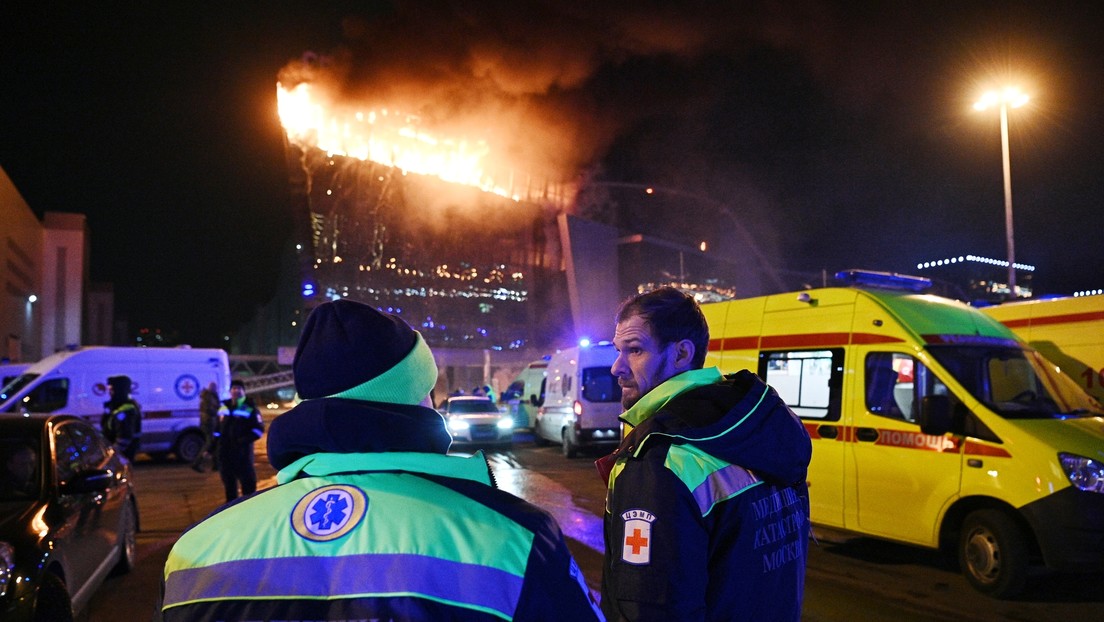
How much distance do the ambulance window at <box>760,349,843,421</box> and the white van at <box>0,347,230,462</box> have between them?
43.5ft

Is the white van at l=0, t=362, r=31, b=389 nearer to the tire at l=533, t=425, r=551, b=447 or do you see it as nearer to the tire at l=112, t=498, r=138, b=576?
the tire at l=533, t=425, r=551, b=447

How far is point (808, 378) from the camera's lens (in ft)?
23.8

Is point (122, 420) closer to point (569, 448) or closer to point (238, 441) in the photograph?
point (238, 441)

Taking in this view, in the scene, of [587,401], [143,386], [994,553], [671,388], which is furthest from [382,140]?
[671,388]

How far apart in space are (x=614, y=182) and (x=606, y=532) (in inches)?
1823

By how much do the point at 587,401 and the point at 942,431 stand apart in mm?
9817

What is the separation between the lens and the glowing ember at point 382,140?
111 feet

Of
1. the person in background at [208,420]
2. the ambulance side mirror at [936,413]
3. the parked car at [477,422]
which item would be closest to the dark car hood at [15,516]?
the ambulance side mirror at [936,413]

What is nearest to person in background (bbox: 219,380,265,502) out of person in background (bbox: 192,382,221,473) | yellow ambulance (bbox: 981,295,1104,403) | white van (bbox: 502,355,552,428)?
person in background (bbox: 192,382,221,473)

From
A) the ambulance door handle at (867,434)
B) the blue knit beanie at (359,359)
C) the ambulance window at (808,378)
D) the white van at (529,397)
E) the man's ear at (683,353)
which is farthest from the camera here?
the white van at (529,397)

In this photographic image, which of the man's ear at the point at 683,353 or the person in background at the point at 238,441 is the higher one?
the man's ear at the point at 683,353

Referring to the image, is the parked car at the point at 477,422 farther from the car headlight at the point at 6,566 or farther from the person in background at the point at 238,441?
the car headlight at the point at 6,566

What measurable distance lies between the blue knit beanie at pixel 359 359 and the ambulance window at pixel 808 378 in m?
6.16

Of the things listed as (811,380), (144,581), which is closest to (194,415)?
(144,581)
